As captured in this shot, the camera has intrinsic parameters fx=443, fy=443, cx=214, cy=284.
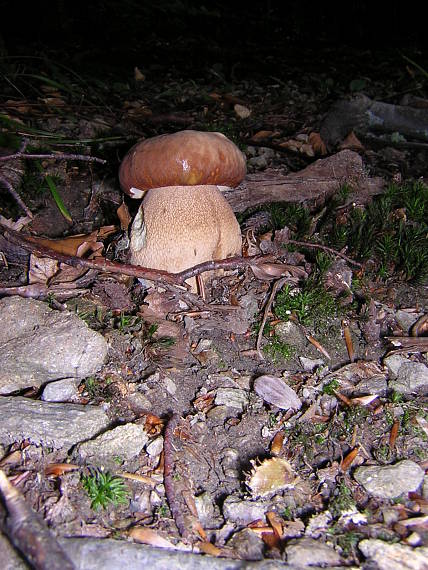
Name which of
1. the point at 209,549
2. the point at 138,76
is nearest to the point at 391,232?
the point at 209,549

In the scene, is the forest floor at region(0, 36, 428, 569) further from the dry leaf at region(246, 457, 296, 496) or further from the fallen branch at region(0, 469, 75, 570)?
the fallen branch at region(0, 469, 75, 570)

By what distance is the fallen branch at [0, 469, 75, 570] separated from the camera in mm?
1104

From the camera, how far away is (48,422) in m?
1.71

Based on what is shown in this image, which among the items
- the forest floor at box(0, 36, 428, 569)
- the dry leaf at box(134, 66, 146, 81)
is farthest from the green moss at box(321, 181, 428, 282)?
the dry leaf at box(134, 66, 146, 81)

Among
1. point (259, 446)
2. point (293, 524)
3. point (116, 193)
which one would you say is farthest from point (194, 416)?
point (116, 193)

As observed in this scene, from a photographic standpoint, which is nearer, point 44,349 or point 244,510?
point 244,510

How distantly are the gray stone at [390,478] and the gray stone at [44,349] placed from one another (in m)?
1.21

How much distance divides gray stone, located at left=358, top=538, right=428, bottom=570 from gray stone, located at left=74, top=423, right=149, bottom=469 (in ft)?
2.81

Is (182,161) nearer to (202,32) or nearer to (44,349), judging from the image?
(44,349)

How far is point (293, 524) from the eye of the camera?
1.50 m

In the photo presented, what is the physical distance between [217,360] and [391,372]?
0.88 metres

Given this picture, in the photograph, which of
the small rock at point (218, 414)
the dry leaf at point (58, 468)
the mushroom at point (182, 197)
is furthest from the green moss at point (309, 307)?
the dry leaf at point (58, 468)

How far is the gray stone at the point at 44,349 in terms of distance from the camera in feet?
6.40

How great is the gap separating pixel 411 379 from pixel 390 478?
657 mm
